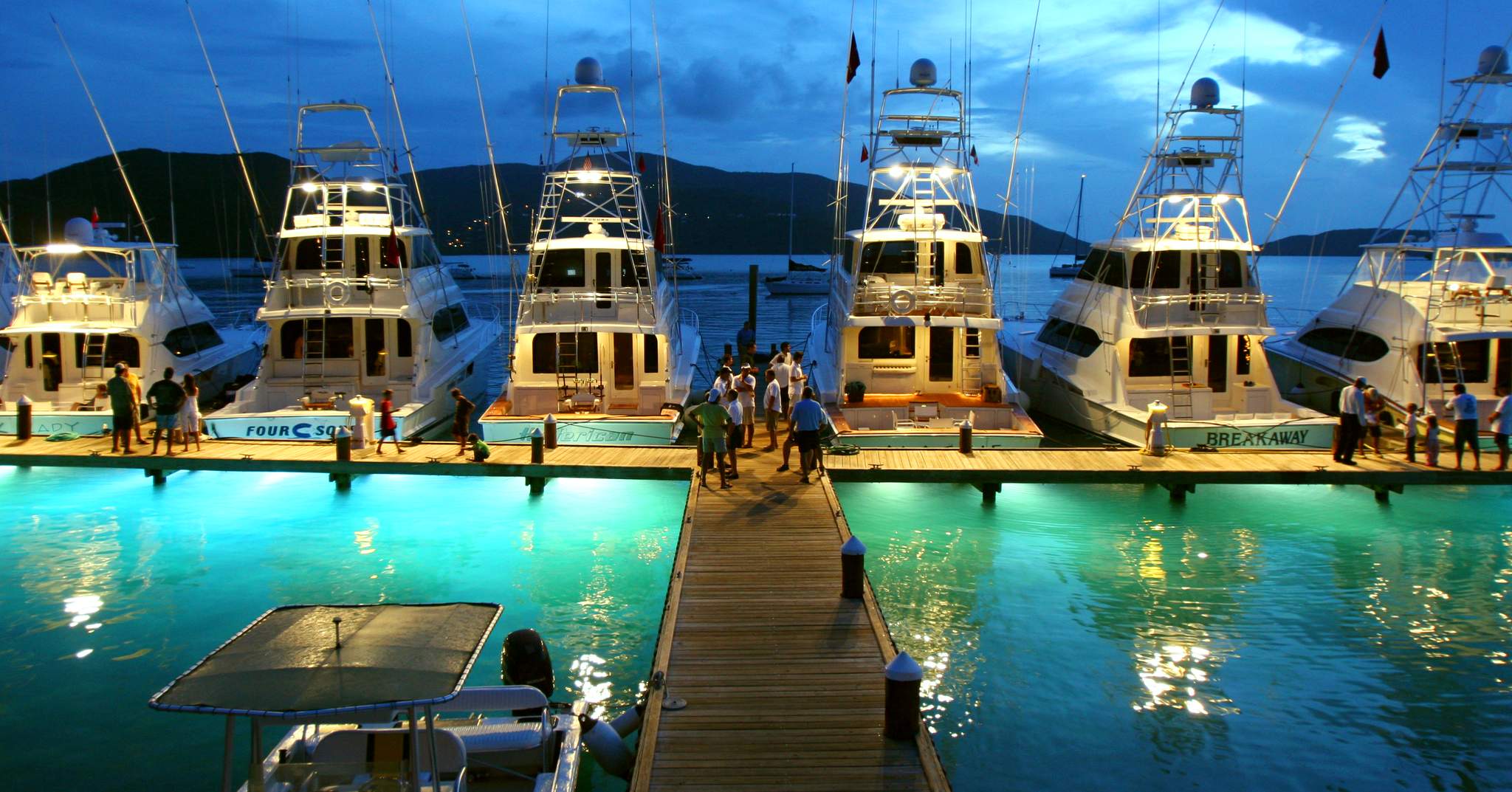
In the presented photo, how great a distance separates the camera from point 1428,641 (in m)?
11.4

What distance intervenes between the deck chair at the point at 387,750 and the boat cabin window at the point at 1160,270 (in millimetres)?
16324

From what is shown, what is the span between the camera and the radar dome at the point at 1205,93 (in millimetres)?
20406

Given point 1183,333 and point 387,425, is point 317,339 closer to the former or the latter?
point 387,425

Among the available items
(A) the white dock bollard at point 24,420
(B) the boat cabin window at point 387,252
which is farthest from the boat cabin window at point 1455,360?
(A) the white dock bollard at point 24,420

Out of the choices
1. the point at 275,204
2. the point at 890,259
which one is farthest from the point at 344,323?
the point at 275,204

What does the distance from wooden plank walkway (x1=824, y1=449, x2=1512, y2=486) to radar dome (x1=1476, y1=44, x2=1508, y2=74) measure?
8.44m

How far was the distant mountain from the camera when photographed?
3967 inches

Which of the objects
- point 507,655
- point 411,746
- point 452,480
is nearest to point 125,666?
point 507,655

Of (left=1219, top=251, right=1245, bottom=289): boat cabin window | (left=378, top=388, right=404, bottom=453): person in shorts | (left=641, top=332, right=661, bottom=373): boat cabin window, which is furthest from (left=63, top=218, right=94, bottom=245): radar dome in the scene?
(left=1219, top=251, right=1245, bottom=289): boat cabin window

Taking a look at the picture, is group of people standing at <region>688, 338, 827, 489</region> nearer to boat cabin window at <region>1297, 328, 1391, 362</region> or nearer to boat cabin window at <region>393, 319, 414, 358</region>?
boat cabin window at <region>393, 319, 414, 358</region>

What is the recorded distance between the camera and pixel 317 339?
64.2 feet

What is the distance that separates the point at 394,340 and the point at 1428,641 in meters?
17.4

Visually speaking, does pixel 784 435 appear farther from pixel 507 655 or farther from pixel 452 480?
pixel 507 655

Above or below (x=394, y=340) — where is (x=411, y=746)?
below
